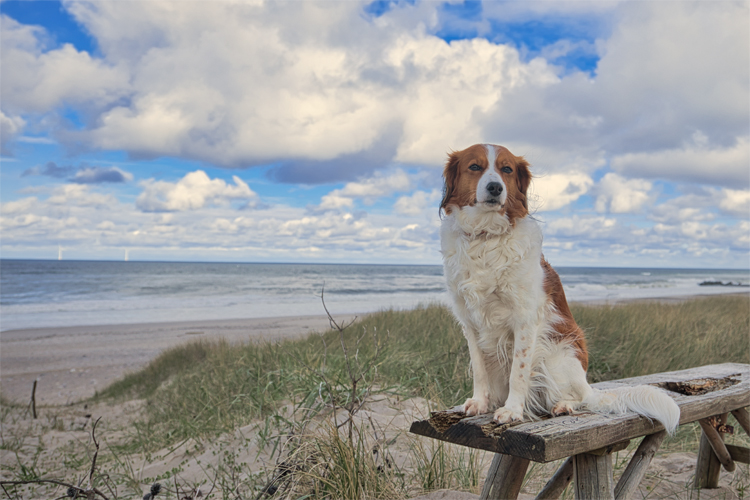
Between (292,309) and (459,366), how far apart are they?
18076mm

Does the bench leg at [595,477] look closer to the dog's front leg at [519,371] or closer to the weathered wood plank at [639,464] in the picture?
the weathered wood plank at [639,464]

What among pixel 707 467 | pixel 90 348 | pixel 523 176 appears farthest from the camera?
pixel 90 348

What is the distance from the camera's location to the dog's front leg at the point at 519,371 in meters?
2.28

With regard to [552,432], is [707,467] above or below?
below

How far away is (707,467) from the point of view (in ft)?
12.7

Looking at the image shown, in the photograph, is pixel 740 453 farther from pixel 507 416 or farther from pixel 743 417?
pixel 507 416

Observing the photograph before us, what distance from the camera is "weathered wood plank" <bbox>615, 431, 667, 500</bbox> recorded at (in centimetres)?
273

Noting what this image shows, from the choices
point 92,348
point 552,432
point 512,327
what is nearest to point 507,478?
point 552,432

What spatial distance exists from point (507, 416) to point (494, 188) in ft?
3.42

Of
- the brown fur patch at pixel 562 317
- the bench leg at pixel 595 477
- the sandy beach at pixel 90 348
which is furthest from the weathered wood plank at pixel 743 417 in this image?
the sandy beach at pixel 90 348

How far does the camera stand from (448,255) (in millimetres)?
2420

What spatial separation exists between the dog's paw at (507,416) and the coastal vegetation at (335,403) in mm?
748

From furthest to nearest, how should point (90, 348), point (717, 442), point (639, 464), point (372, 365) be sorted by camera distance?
point (90, 348) → point (372, 365) → point (717, 442) → point (639, 464)

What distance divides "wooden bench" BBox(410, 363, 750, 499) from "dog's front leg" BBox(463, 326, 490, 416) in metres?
0.05
